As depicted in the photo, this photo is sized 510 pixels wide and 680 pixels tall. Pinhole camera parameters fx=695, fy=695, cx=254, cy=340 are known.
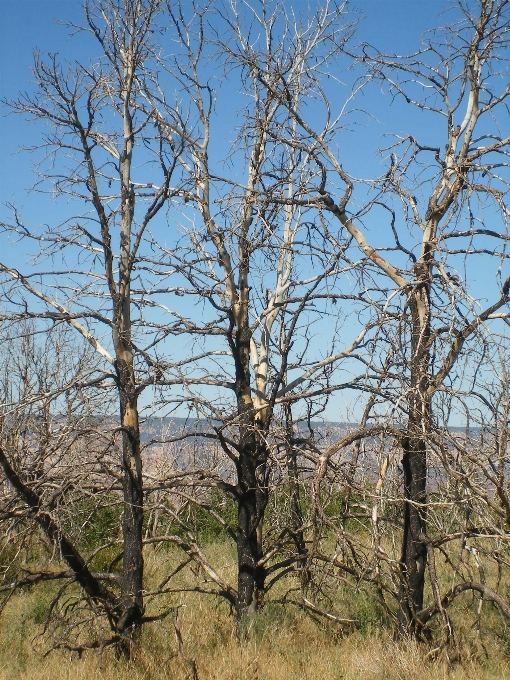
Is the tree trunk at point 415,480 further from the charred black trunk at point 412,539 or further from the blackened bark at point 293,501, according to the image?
the blackened bark at point 293,501

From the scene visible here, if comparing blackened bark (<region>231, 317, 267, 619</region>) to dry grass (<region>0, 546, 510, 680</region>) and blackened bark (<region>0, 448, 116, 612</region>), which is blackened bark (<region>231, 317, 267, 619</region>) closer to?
dry grass (<region>0, 546, 510, 680</region>)

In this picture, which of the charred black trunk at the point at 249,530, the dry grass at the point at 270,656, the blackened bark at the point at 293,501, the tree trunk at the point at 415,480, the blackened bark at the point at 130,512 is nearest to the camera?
the tree trunk at the point at 415,480

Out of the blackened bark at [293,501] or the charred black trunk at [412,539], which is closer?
the charred black trunk at [412,539]

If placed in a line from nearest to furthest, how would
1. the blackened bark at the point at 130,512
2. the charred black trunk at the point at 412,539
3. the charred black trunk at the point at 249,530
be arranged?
the charred black trunk at the point at 412,539 → the blackened bark at the point at 130,512 → the charred black trunk at the point at 249,530

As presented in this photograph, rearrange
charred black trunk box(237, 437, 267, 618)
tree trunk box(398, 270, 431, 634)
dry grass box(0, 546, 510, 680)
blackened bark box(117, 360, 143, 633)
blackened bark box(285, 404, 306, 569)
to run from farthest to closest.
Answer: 1. charred black trunk box(237, 437, 267, 618)
2. blackened bark box(285, 404, 306, 569)
3. blackened bark box(117, 360, 143, 633)
4. dry grass box(0, 546, 510, 680)
5. tree trunk box(398, 270, 431, 634)

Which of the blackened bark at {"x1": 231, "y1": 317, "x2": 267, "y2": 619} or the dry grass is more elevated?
the blackened bark at {"x1": 231, "y1": 317, "x2": 267, "y2": 619}

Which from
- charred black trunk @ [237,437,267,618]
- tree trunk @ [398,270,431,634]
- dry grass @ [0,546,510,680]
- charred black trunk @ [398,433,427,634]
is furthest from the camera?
charred black trunk @ [237,437,267,618]

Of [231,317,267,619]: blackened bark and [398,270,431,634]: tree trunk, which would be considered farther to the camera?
[231,317,267,619]: blackened bark

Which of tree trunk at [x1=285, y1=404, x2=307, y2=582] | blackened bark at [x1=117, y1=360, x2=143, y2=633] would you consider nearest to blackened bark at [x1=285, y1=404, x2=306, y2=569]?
tree trunk at [x1=285, y1=404, x2=307, y2=582]

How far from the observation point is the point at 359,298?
6.02 m

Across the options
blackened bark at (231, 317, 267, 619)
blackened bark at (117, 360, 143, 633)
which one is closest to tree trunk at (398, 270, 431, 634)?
blackened bark at (231, 317, 267, 619)

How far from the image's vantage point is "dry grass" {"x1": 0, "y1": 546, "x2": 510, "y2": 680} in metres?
5.58

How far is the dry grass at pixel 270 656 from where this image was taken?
5.58m

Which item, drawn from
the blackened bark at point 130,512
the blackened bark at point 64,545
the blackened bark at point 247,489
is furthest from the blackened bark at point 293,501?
the blackened bark at point 64,545
